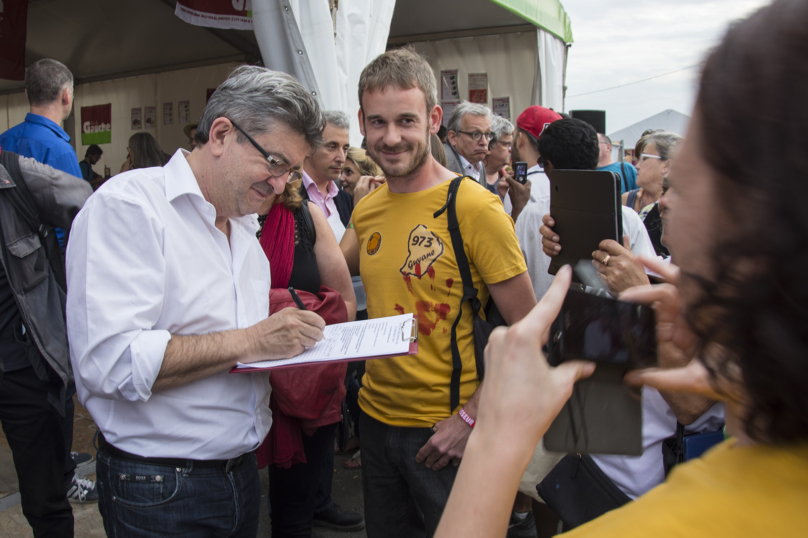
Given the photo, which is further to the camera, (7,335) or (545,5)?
(545,5)

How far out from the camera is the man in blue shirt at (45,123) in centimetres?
327

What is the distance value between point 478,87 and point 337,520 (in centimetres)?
609

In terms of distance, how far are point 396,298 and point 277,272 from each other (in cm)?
53

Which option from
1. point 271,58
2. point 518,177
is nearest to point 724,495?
point 518,177

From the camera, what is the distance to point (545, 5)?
6746 millimetres

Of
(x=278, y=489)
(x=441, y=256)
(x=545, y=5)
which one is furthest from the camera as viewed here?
(x=545, y=5)

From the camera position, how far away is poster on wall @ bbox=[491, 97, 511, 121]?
726cm

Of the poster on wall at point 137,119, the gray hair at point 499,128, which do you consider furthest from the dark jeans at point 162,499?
the poster on wall at point 137,119

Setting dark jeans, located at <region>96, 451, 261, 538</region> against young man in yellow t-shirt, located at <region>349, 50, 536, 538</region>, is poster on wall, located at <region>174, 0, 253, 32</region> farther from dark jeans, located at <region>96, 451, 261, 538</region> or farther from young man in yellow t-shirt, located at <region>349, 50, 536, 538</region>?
dark jeans, located at <region>96, 451, 261, 538</region>

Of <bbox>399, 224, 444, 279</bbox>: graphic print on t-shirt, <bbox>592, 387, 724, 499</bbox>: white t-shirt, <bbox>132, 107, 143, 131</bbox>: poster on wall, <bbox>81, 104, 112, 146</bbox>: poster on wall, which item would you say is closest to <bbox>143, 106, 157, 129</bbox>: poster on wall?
<bbox>132, 107, 143, 131</bbox>: poster on wall

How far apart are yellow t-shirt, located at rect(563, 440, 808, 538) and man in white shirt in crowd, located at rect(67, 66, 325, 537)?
1051mm

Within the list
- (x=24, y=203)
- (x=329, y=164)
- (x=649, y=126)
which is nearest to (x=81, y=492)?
(x=24, y=203)

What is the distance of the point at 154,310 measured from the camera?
1229 millimetres

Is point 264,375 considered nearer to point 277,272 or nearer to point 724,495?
point 277,272
